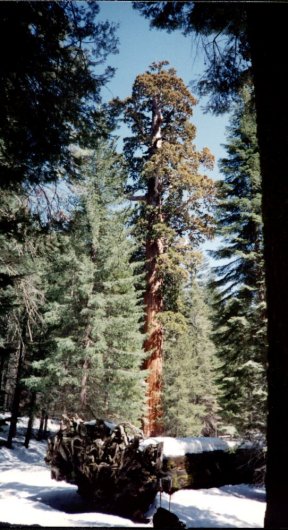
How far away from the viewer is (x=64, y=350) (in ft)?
45.7

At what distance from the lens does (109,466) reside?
22.8 ft

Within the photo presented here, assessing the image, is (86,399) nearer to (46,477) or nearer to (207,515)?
(46,477)

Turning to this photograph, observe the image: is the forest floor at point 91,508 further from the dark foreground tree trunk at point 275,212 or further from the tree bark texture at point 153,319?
the tree bark texture at point 153,319

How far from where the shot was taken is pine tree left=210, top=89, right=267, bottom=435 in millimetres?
11977

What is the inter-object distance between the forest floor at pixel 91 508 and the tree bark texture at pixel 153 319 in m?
4.49

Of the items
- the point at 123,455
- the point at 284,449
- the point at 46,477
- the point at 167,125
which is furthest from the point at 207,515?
the point at 167,125

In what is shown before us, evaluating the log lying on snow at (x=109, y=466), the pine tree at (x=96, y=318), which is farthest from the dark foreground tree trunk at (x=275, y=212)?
the pine tree at (x=96, y=318)

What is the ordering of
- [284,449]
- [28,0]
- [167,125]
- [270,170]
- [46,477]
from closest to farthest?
[284,449], [270,170], [28,0], [46,477], [167,125]

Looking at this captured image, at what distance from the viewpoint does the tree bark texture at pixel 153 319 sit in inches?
571

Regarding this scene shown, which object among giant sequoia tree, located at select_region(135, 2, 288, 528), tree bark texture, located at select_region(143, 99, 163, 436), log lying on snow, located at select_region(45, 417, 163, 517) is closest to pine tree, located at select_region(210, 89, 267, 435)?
tree bark texture, located at select_region(143, 99, 163, 436)

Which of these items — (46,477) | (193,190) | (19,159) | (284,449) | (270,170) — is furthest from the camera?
(193,190)

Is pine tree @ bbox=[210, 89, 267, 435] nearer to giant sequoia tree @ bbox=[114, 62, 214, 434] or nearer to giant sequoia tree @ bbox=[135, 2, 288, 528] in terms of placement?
giant sequoia tree @ bbox=[114, 62, 214, 434]

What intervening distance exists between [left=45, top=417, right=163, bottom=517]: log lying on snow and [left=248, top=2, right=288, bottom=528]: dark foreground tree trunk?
5129mm

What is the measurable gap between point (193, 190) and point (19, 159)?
40.2ft
